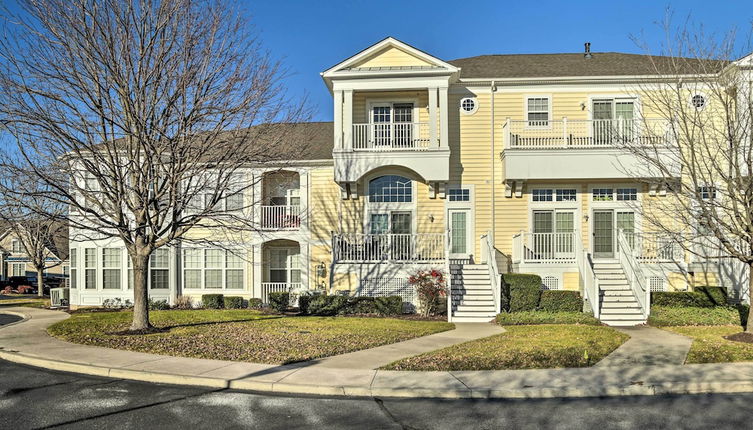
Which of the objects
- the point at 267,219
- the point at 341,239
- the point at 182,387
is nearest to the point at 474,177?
the point at 341,239

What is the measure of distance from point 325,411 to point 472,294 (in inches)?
459

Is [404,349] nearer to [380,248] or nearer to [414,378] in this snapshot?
[414,378]

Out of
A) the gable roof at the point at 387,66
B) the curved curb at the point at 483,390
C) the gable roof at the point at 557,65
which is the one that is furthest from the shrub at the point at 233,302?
the curved curb at the point at 483,390

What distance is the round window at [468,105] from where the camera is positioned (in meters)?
23.2

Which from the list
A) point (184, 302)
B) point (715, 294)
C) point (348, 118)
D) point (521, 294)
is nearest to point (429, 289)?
point (521, 294)

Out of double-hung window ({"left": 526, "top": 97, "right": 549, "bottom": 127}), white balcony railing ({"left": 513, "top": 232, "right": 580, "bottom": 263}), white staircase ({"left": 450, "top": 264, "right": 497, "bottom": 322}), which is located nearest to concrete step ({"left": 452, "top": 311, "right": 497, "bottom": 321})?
white staircase ({"left": 450, "top": 264, "right": 497, "bottom": 322})

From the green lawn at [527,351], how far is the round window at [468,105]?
33.3ft

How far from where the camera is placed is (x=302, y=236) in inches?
942

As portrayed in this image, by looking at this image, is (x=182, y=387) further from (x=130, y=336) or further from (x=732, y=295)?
(x=732, y=295)

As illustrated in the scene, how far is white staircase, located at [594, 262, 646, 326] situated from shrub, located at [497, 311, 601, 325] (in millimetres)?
660

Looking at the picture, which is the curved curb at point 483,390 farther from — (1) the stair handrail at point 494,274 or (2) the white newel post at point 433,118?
(2) the white newel post at point 433,118

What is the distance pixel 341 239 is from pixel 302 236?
110 inches

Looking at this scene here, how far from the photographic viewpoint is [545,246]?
2169 centimetres

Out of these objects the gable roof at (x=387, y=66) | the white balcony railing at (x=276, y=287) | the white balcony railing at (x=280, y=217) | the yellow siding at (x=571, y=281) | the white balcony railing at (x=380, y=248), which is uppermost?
the gable roof at (x=387, y=66)
